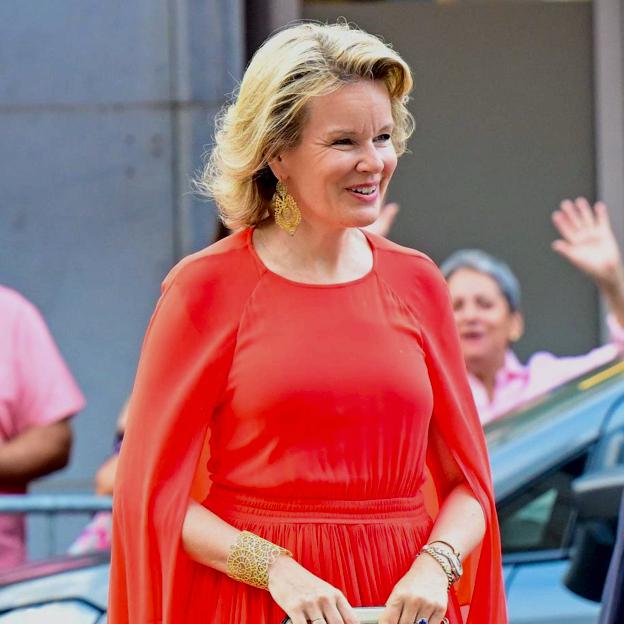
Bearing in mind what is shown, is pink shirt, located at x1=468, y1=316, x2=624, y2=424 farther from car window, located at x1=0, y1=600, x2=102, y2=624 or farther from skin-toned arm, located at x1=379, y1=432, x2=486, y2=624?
skin-toned arm, located at x1=379, y1=432, x2=486, y2=624

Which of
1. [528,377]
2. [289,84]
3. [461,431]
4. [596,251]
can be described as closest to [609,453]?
[528,377]

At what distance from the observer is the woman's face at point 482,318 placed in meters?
5.81

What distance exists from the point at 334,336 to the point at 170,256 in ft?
18.1

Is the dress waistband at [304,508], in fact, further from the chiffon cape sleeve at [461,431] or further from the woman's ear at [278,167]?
the woman's ear at [278,167]

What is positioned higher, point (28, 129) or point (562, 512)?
point (28, 129)

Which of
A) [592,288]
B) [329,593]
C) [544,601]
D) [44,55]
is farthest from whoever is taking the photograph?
[592,288]

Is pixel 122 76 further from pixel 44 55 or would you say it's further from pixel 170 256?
pixel 170 256

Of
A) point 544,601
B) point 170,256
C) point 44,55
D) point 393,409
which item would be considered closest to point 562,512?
point 544,601

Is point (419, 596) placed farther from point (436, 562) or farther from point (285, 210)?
point (285, 210)

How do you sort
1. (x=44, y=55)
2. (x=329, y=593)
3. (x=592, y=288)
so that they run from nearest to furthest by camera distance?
1. (x=329, y=593)
2. (x=44, y=55)
3. (x=592, y=288)

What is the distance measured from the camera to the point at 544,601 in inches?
166

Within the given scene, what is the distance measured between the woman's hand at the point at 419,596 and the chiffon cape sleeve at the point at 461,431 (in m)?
0.19

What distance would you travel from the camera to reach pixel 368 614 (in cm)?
267

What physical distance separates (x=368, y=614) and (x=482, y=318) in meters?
3.32
